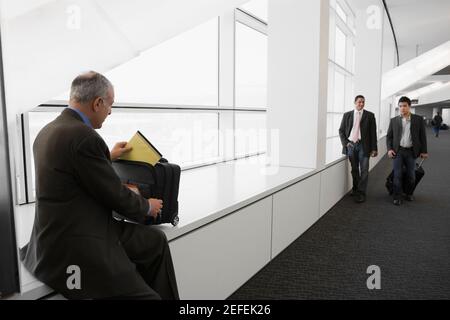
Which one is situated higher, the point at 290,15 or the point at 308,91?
the point at 290,15

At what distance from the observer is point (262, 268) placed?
2869mm

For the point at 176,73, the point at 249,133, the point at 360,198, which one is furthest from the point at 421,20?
the point at 176,73

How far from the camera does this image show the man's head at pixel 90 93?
4.61ft

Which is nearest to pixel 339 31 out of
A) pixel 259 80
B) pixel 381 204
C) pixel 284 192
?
pixel 259 80

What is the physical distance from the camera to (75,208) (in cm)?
133

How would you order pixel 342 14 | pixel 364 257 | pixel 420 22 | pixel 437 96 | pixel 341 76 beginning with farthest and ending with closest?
1. pixel 437 96
2. pixel 420 22
3. pixel 341 76
4. pixel 342 14
5. pixel 364 257

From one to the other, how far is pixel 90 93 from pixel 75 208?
46 centimetres

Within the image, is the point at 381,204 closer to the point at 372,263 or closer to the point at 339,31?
the point at 372,263

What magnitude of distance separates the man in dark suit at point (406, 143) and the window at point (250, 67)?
2056 mm

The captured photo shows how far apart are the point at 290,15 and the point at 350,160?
237 cm

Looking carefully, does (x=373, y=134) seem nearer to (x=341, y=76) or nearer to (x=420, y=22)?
(x=341, y=76)

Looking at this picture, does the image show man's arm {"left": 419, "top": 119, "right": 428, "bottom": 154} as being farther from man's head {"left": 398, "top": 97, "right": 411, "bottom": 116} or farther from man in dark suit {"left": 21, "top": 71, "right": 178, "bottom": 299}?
man in dark suit {"left": 21, "top": 71, "right": 178, "bottom": 299}

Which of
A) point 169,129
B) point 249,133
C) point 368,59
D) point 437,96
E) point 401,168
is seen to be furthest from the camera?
point 437,96
